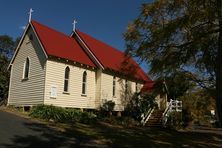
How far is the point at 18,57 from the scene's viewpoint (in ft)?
99.1

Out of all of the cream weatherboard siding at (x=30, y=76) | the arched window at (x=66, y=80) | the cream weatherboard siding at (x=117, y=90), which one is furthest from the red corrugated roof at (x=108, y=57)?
the cream weatherboard siding at (x=30, y=76)

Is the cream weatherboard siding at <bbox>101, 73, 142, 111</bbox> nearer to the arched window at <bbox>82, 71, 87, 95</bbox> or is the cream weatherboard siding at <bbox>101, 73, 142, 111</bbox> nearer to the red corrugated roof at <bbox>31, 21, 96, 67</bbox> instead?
the arched window at <bbox>82, 71, 87, 95</bbox>

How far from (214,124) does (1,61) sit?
35775 mm

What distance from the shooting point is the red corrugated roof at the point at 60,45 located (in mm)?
27283

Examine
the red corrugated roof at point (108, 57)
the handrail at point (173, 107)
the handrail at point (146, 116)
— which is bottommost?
the handrail at point (146, 116)

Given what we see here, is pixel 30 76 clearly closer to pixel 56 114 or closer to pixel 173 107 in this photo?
pixel 56 114

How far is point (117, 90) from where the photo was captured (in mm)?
34469

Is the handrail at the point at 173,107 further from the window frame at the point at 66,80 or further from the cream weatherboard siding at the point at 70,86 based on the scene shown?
the window frame at the point at 66,80

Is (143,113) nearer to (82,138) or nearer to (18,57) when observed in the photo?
(18,57)

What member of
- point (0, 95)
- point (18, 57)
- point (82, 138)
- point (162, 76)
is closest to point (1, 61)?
point (0, 95)

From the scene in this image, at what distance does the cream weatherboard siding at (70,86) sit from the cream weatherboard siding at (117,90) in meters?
1.02

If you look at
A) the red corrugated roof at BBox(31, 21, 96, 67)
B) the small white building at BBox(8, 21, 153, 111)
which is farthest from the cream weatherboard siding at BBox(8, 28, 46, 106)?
the red corrugated roof at BBox(31, 21, 96, 67)

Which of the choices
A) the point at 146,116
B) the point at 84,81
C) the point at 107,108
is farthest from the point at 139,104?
the point at 84,81

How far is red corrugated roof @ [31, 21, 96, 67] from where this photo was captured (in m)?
27.3
